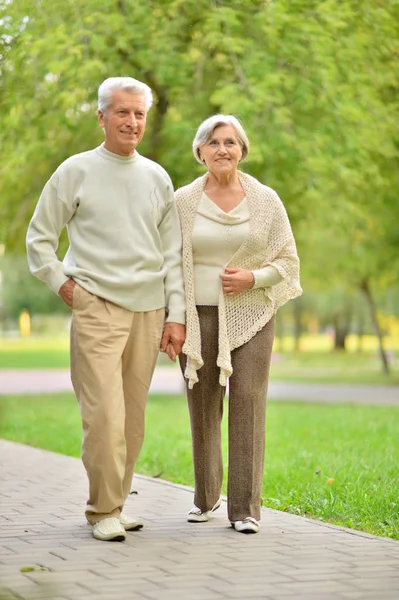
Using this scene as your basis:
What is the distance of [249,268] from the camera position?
20.7ft

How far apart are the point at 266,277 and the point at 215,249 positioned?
306 millimetres

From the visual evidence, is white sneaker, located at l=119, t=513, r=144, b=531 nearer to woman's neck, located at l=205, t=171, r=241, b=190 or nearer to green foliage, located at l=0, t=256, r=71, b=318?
woman's neck, located at l=205, t=171, r=241, b=190

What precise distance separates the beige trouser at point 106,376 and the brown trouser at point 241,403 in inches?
14.5

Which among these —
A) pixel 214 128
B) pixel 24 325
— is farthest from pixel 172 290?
pixel 24 325

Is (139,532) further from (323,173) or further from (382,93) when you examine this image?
(382,93)

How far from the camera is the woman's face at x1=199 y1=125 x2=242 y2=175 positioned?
621 cm

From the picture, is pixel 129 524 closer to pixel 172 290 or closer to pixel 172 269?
pixel 172 290

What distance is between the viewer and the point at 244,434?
6.21 metres

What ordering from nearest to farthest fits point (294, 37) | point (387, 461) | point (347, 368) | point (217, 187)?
point (217, 187)
point (387, 461)
point (294, 37)
point (347, 368)

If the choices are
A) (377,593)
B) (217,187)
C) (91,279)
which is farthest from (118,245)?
(377,593)

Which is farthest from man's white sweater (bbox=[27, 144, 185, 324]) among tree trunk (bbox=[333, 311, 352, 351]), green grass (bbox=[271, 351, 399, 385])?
tree trunk (bbox=[333, 311, 352, 351])

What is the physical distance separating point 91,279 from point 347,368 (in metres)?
33.6

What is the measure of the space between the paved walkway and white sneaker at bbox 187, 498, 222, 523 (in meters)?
0.05

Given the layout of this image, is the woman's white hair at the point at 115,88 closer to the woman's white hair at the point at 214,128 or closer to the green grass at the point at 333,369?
the woman's white hair at the point at 214,128
